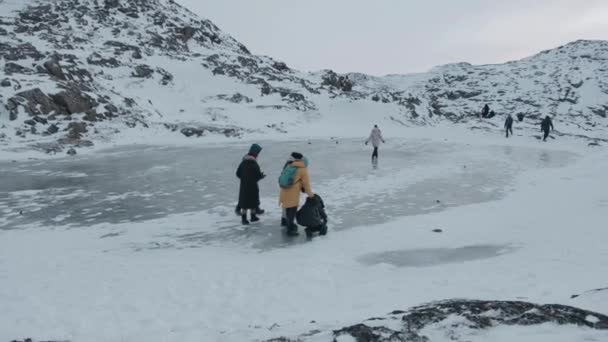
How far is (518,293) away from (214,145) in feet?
68.6

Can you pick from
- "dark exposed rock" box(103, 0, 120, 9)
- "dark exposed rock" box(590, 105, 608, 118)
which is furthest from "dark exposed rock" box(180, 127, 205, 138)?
"dark exposed rock" box(590, 105, 608, 118)

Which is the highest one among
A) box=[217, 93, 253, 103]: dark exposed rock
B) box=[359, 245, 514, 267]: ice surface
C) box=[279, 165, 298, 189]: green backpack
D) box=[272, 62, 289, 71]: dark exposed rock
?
box=[272, 62, 289, 71]: dark exposed rock

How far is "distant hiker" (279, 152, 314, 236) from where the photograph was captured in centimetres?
863

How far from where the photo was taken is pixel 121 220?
966cm

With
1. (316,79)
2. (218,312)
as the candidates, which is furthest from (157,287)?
(316,79)

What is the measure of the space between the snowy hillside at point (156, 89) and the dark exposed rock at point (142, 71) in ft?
0.27

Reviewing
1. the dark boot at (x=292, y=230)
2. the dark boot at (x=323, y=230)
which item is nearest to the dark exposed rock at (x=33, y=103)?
the dark boot at (x=292, y=230)

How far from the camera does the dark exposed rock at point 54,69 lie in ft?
98.7

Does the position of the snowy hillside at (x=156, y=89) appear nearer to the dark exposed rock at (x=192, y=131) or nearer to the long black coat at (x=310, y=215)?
the dark exposed rock at (x=192, y=131)

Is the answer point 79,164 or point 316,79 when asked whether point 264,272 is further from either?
point 316,79

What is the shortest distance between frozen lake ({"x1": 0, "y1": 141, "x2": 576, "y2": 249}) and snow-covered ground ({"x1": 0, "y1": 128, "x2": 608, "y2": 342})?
8 centimetres

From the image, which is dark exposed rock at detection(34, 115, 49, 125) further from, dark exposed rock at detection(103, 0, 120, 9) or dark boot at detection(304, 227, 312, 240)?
dark exposed rock at detection(103, 0, 120, 9)

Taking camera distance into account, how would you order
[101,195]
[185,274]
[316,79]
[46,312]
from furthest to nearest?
[316,79], [101,195], [185,274], [46,312]

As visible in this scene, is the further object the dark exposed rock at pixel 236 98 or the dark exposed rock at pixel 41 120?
the dark exposed rock at pixel 236 98
